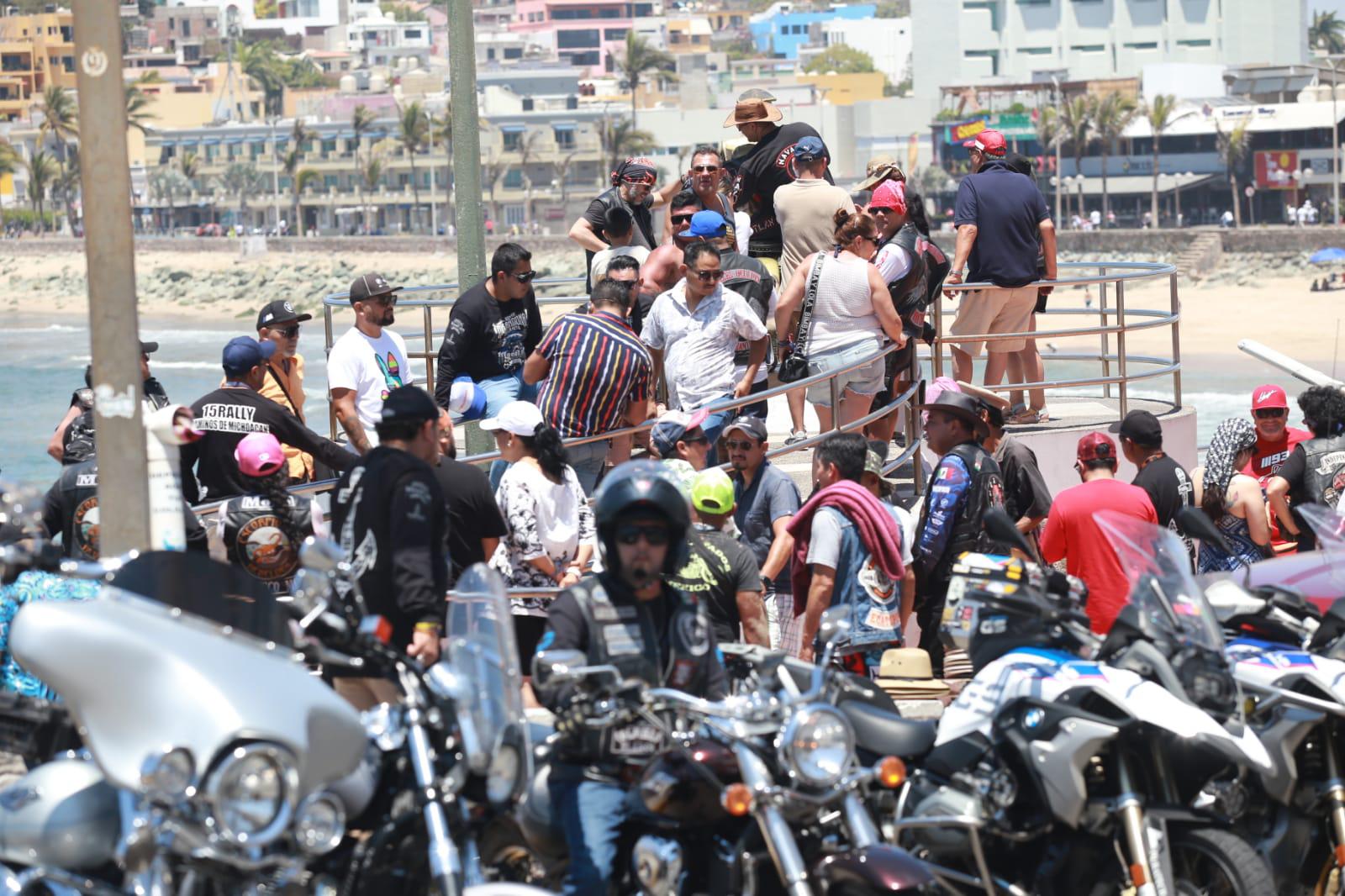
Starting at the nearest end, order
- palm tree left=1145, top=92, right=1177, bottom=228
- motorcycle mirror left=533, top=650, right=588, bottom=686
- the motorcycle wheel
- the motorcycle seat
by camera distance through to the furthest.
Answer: motorcycle mirror left=533, top=650, right=588, bottom=686, the motorcycle wheel, the motorcycle seat, palm tree left=1145, top=92, right=1177, bottom=228

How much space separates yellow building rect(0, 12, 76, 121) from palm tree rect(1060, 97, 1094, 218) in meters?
92.0

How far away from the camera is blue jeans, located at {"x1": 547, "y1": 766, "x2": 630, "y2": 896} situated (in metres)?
4.66

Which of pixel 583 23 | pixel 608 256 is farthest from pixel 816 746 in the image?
pixel 583 23

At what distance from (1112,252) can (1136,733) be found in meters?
74.6

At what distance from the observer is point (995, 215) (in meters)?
11.4

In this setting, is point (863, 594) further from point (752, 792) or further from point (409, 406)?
point (752, 792)

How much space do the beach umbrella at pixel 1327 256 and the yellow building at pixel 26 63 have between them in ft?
A: 375

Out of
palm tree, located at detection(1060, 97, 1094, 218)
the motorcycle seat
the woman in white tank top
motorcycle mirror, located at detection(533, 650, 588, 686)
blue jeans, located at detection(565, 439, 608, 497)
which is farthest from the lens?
palm tree, located at detection(1060, 97, 1094, 218)

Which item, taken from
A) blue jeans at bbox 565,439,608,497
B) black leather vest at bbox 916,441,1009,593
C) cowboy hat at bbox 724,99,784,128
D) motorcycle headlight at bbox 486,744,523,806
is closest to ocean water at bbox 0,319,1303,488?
cowboy hat at bbox 724,99,784,128

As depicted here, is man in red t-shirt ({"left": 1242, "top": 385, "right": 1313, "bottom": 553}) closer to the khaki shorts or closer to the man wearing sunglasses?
the khaki shorts

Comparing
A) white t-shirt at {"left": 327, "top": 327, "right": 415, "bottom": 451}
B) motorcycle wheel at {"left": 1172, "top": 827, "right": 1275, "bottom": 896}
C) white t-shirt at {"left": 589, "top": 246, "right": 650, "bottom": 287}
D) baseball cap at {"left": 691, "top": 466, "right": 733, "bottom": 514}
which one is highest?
white t-shirt at {"left": 589, "top": 246, "right": 650, "bottom": 287}

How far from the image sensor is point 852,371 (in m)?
9.70

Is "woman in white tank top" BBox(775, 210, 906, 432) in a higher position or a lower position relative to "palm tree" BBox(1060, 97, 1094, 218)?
lower

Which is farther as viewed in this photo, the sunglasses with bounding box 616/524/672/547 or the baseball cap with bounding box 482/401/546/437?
the baseball cap with bounding box 482/401/546/437
